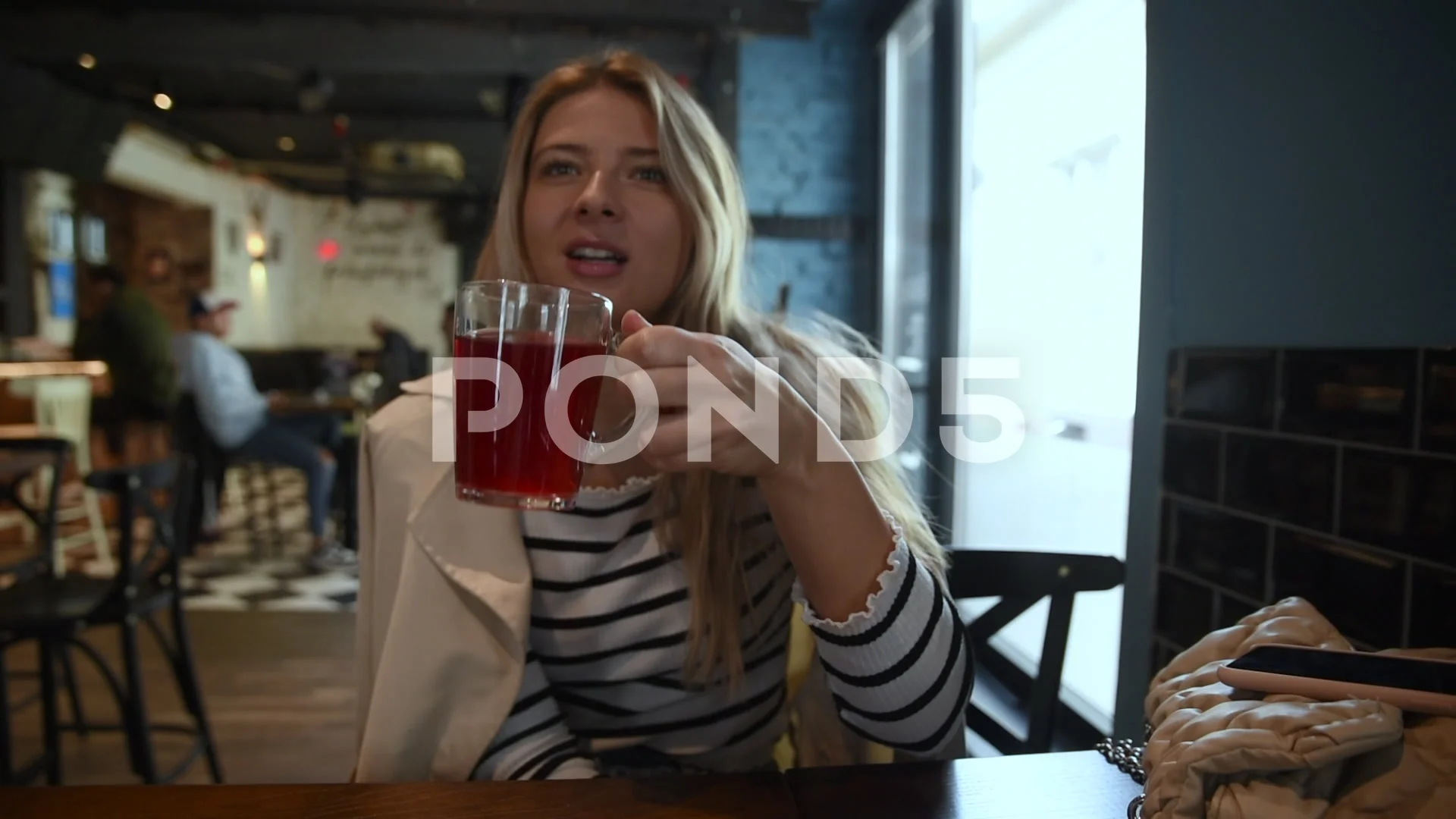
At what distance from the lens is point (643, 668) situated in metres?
0.99

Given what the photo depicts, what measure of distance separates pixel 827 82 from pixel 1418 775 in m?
4.04

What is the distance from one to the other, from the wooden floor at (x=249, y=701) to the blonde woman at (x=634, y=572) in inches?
53.7

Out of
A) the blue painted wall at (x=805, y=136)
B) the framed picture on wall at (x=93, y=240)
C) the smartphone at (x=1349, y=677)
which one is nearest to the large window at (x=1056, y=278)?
the smartphone at (x=1349, y=677)

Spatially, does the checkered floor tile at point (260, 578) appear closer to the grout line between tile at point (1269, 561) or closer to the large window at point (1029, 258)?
the large window at point (1029, 258)

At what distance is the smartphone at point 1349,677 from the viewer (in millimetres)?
495

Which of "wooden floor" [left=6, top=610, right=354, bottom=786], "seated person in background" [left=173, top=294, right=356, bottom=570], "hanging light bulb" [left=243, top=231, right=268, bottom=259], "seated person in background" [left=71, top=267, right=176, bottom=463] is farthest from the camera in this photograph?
"hanging light bulb" [left=243, top=231, right=268, bottom=259]

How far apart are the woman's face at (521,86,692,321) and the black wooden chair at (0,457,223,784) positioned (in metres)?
1.63

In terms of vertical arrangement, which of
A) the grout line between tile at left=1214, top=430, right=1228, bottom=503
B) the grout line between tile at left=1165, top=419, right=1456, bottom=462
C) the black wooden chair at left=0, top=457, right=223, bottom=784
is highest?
the grout line between tile at left=1165, top=419, right=1456, bottom=462

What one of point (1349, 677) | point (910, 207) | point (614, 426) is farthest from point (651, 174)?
point (910, 207)

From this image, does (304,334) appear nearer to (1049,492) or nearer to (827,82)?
(827,82)

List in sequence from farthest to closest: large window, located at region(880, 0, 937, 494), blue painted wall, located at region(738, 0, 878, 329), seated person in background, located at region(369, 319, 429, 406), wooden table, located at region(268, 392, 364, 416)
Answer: wooden table, located at region(268, 392, 364, 416) < seated person in background, located at region(369, 319, 429, 406) < blue painted wall, located at region(738, 0, 878, 329) < large window, located at region(880, 0, 937, 494)

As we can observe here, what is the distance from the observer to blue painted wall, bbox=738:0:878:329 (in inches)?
159

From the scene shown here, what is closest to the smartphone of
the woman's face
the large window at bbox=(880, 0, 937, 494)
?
the woman's face

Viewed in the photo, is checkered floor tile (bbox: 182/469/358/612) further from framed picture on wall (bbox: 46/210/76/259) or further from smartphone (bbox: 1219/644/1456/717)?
smartphone (bbox: 1219/644/1456/717)
